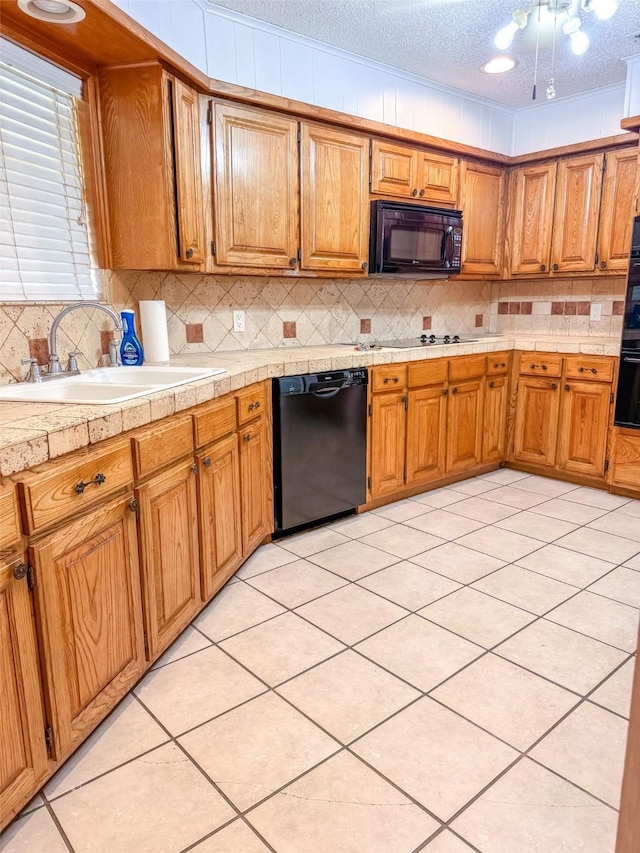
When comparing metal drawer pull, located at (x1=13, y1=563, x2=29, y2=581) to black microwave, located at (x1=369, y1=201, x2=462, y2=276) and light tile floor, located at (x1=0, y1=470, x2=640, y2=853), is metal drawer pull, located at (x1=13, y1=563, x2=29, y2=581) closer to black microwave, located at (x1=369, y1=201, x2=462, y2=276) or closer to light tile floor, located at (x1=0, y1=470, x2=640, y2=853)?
light tile floor, located at (x1=0, y1=470, x2=640, y2=853)

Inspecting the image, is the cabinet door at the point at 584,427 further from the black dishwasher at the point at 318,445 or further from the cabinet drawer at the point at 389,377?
the black dishwasher at the point at 318,445

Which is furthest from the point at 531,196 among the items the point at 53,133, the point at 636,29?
the point at 53,133

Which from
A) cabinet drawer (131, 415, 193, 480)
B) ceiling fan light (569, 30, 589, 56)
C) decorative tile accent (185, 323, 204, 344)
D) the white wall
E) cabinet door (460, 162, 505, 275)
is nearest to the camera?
cabinet drawer (131, 415, 193, 480)

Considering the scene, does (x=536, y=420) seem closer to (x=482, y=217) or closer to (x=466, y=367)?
(x=466, y=367)

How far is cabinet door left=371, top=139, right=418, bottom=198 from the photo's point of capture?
3324mm

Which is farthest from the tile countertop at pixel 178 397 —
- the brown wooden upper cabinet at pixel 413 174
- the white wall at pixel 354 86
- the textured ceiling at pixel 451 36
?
the textured ceiling at pixel 451 36

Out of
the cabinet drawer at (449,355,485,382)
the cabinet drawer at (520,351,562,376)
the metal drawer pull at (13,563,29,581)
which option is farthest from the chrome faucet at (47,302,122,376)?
the cabinet drawer at (520,351,562,376)

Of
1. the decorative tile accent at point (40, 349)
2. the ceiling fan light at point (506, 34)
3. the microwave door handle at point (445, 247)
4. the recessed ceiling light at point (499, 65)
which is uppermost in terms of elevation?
the recessed ceiling light at point (499, 65)

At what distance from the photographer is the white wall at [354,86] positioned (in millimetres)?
2613

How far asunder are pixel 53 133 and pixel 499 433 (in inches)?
125

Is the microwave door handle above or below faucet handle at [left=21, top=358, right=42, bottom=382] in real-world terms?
above

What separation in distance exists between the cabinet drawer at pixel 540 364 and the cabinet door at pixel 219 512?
7.84 feet

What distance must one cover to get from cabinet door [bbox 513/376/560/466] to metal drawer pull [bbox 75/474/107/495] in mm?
3168

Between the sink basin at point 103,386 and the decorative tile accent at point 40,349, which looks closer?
the sink basin at point 103,386
